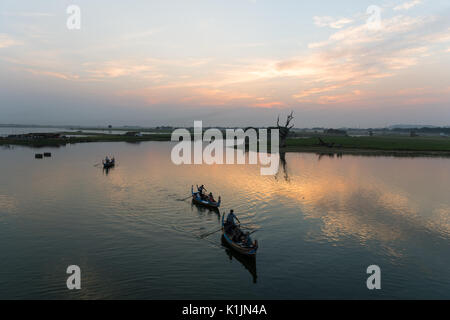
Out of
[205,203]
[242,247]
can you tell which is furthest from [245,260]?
[205,203]

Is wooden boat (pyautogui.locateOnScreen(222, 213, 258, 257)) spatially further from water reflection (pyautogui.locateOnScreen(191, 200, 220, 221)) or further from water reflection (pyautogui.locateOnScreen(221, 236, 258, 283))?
water reflection (pyautogui.locateOnScreen(191, 200, 220, 221))

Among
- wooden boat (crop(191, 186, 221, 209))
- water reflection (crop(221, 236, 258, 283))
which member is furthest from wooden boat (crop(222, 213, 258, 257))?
wooden boat (crop(191, 186, 221, 209))

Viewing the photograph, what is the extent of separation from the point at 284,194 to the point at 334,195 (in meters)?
6.45

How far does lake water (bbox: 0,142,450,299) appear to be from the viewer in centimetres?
1603

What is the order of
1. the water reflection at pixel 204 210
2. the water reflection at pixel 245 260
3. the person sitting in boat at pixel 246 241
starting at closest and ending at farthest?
the water reflection at pixel 245 260
the person sitting in boat at pixel 246 241
the water reflection at pixel 204 210

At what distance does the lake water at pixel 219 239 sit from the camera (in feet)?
52.6

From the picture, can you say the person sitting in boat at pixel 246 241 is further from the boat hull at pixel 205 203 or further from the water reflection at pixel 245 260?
the boat hull at pixel 205 203

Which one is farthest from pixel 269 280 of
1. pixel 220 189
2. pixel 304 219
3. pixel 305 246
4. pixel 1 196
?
pixel 1 196

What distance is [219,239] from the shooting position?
76.0ft

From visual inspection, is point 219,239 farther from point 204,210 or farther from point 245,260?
point 204,210

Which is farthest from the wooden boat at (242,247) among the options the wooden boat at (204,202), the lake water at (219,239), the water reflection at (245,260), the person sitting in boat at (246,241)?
the wooden boat at (204,202)

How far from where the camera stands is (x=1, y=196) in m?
34.1

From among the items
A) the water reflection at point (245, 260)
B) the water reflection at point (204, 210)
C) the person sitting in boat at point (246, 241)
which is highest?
the person sitting in boat at point (246, 241)

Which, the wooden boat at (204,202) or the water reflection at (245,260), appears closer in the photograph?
the water reflection at (245,260)
